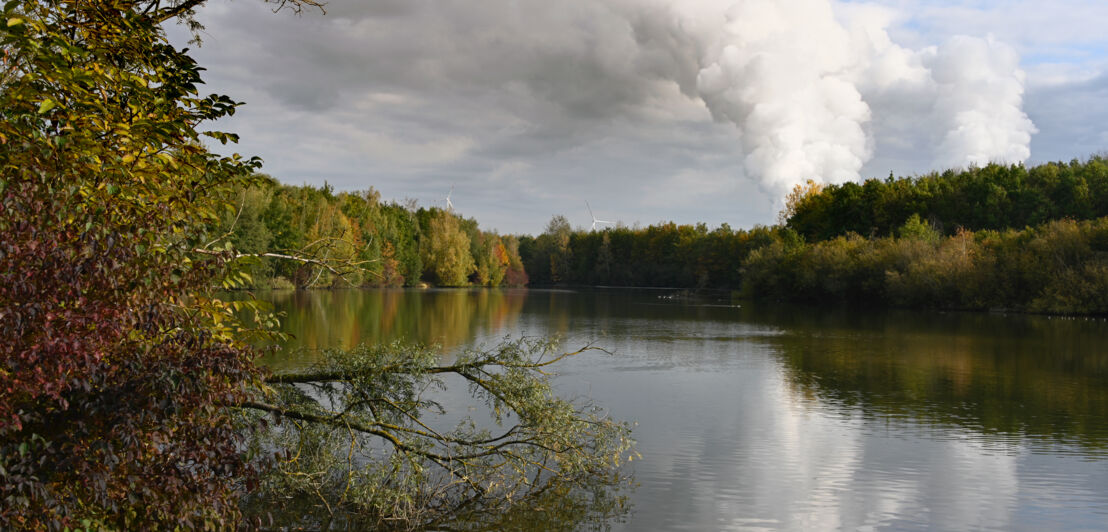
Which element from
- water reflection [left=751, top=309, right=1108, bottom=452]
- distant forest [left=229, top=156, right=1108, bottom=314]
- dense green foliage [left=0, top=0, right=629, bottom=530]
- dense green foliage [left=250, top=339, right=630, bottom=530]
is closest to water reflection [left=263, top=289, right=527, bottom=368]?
distant forest [left=229, top=156, right=1108, bottom=314]

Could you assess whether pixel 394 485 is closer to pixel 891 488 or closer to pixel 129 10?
pixel 129 10

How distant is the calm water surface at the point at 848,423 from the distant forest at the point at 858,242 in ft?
37.1

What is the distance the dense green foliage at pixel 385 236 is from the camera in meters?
64.5

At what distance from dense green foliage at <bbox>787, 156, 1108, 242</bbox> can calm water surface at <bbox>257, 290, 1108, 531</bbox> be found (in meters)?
36.1

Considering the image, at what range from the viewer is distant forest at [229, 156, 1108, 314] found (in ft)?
161

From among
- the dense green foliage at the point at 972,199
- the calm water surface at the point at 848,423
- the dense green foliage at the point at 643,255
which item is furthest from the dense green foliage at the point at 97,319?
the dense green foliage at the point at 643,255

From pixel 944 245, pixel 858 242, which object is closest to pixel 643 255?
pixel 858 242

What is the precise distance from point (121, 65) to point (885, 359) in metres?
23.6

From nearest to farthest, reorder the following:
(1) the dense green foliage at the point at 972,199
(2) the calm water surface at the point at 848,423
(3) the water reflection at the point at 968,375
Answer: (2) the calm water surface at the point at 848,423 → (3) the water reflection at the point at 968,375 → (1) the dense green foliage at the point at 972,199

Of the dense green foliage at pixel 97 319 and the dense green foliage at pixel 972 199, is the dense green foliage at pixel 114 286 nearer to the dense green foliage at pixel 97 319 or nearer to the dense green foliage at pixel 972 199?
the dense green foliage at pixel 97 319

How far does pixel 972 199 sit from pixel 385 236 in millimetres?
59203

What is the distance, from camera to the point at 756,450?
1255cm

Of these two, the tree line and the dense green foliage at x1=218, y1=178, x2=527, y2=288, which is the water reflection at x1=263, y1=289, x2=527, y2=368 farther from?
the tree line

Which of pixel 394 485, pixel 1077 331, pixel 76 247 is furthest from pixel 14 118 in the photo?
pixel 1077 331
